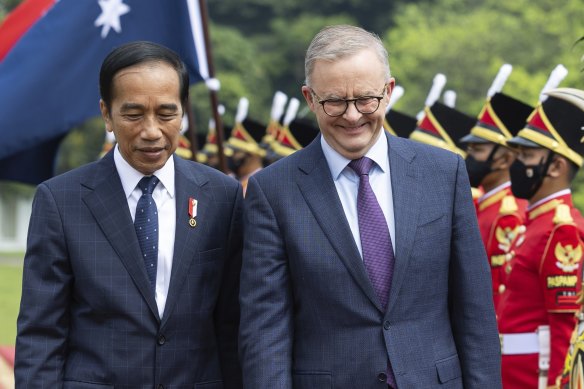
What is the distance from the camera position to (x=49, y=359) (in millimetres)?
3891

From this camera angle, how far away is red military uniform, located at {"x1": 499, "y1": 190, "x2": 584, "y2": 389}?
5.50m

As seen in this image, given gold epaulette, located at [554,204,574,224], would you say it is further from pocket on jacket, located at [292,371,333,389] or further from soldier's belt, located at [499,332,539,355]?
pocket on jacket, located at [292,371,333,389]

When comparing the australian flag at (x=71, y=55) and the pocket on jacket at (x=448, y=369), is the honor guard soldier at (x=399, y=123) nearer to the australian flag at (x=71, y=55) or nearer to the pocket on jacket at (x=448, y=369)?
the australian flag at (x=71, y=55)

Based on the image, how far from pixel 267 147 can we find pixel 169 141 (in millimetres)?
8386

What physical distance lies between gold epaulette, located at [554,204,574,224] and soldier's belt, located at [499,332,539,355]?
547 millimetres

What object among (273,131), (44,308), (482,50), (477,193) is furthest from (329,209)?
(482,50)

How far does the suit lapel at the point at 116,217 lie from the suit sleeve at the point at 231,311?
29cm

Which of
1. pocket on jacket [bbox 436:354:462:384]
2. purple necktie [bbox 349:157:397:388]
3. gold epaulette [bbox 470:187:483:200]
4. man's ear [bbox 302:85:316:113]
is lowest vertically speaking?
pocket on jacket [bbox 436:354:462:384]

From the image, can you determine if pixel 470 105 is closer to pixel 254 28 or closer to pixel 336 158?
pixel 254 28

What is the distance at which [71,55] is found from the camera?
26.6 feet

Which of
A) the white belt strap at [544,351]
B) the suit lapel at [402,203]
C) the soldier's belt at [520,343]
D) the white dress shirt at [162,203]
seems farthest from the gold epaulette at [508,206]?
the white dress shirt at [162,203]

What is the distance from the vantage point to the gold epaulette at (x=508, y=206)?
270 inches

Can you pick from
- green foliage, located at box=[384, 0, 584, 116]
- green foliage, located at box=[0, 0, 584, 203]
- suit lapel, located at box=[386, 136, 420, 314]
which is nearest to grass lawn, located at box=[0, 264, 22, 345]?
green foliage, located at box=[0, 0, 584, 203]

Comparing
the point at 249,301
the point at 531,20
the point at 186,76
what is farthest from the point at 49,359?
the point at 531,20
